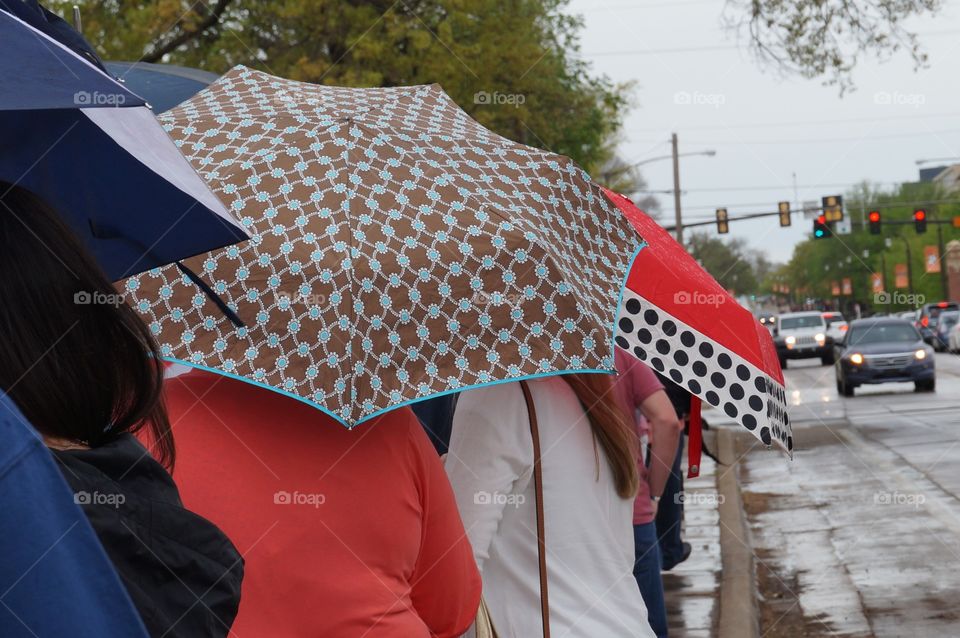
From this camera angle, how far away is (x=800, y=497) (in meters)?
13.6

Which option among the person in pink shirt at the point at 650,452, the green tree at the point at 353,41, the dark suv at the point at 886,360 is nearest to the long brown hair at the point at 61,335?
the person in pink shirt at the point at 650,452

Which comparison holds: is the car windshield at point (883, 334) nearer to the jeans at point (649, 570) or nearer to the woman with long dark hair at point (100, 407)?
the jeans at point (649, 570)

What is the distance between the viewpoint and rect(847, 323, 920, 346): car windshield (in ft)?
92.0

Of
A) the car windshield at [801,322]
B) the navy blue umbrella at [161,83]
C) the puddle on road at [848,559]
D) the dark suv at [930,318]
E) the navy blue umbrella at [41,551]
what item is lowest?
the dark suv at [930,318]

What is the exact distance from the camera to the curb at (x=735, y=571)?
7.83 meters

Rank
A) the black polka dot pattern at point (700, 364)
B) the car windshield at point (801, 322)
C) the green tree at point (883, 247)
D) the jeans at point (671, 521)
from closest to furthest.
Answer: the black polka dot pattern at point (700, 364), the jeans at point (671, 521), the car windshield at point (801, 322), the green tree at point (883, 247)

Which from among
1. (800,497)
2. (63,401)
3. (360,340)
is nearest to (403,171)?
(360,340)

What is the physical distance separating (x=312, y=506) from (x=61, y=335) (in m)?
1.05

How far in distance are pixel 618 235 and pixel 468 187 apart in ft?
2.10

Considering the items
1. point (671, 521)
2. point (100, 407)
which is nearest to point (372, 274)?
point (100, 407)

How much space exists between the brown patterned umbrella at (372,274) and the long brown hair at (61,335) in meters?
→ 0.95

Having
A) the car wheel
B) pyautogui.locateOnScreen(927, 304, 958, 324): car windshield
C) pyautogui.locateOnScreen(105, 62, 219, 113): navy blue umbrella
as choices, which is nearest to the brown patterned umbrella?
pyautogui.locateOnScreen(105, 62, 219, 113): navy blue umbrella

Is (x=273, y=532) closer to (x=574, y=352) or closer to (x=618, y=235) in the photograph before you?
(x=574, y=352)

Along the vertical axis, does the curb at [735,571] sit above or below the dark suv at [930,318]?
above
